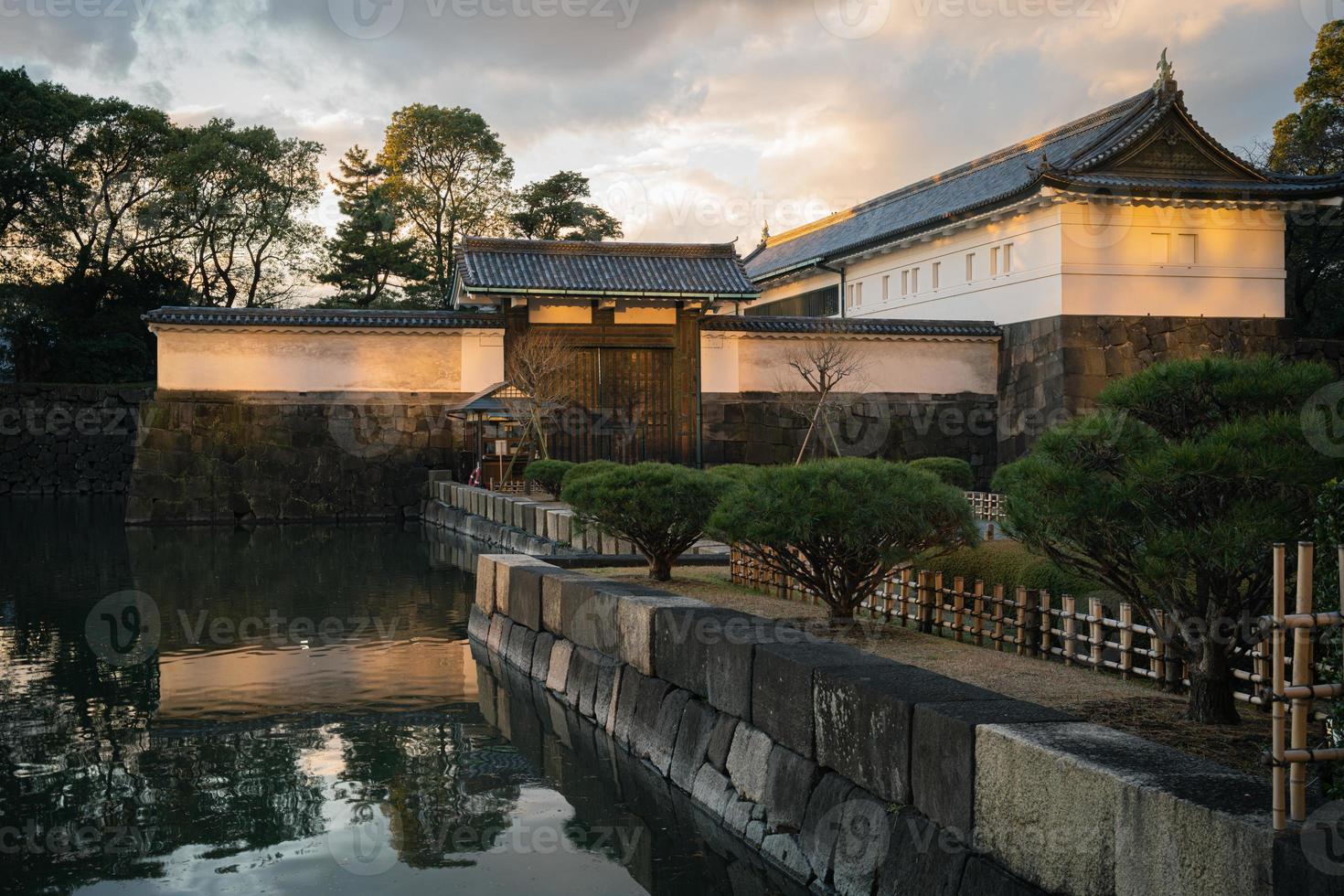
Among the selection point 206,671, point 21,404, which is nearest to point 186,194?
point 21,404

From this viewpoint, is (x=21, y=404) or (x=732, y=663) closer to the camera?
(x=732, y=663)

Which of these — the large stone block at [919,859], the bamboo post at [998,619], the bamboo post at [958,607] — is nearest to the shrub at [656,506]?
the bamboo post at [958,607]

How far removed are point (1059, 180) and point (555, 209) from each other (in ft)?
78.7

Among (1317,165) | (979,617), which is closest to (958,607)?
(979,617)

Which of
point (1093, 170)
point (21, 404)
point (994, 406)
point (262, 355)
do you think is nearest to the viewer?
point (1093, 170)

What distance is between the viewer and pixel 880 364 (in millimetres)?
28734

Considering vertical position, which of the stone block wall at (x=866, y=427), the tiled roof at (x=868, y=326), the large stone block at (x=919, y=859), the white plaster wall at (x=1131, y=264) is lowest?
the large stone block at (x=919, y=859)

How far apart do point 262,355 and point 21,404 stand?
15003 millimetres

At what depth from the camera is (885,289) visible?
32.0 metres

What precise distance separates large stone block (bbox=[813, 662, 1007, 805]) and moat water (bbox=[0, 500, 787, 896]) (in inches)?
36.3

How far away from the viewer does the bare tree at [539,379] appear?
83.2 feet

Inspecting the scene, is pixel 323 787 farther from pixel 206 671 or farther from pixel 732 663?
pixel 206 671

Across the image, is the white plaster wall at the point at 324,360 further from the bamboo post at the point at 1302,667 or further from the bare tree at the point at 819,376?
the bamboo post at the point at 1302,667

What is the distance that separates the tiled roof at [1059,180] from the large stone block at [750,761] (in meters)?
19.4
